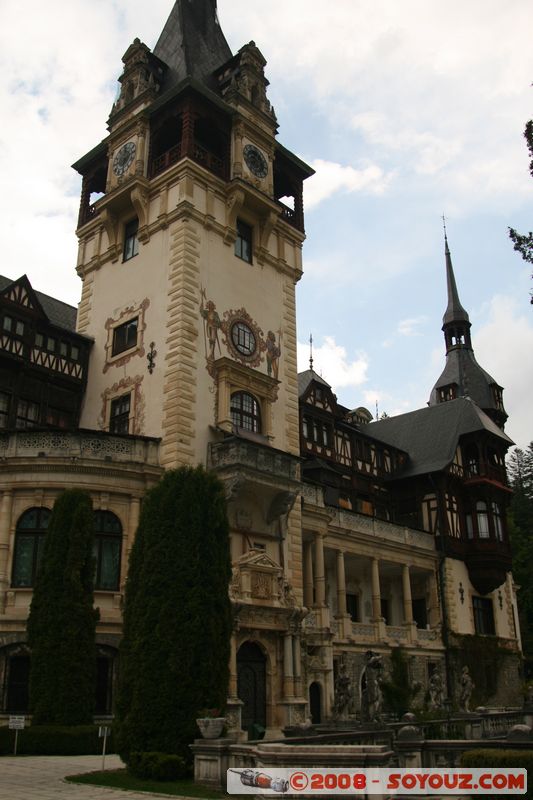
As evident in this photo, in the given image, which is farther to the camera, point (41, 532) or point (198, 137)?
point (198, 137)

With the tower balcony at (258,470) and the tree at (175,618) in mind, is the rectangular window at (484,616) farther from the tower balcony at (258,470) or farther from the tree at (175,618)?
the tree at (175,618)

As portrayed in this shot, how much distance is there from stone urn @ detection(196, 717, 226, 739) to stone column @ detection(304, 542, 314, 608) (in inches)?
724

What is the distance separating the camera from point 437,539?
46.7 metres

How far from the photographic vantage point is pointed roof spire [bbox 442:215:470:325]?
246ft

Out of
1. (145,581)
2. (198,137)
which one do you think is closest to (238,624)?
(145,581)

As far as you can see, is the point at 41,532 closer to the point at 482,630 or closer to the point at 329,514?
the point at 329,514

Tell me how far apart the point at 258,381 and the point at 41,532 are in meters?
11.1

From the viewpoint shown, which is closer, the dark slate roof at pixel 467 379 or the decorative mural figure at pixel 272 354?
the decorative mural figure at pixel 272 354

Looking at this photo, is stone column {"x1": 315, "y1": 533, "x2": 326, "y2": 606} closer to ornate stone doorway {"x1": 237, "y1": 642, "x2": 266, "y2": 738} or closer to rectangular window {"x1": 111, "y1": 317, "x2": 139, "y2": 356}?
ornate stone doorway {"x1": 237, "y1": 642, "x2": 266, "y2": 738}

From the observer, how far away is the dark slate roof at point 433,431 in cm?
4962

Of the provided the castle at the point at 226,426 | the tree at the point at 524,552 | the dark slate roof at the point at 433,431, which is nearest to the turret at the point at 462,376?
the tree at the point at 524,552

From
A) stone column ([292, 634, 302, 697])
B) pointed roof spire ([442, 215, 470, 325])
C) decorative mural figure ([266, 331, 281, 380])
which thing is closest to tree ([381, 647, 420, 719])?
stone column ([292, 634, 302, 697])

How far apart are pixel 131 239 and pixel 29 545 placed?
15.6m

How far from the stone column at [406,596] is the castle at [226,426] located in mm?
149
